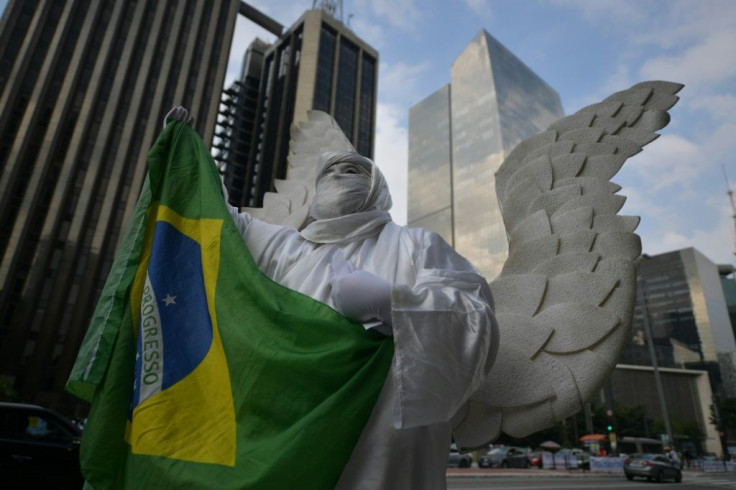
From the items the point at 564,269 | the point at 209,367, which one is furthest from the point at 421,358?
the point at 564,269

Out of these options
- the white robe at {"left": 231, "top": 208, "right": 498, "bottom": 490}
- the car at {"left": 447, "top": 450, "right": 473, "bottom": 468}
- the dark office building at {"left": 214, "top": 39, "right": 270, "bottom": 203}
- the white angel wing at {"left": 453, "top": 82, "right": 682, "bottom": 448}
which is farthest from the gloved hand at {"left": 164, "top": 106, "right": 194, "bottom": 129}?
the dark office building at {"left": 214, "top": 39, "right": 270, "bottom": 203}

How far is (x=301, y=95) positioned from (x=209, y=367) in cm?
5573

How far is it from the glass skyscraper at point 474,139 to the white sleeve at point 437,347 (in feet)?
173

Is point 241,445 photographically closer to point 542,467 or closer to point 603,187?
point 603,187

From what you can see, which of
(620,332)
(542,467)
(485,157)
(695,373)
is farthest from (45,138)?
(695,373)

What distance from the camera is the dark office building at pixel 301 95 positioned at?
55875 mm

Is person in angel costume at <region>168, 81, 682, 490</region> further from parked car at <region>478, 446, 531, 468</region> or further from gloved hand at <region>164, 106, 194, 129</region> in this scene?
parked car at <region>478, 446, 531, 468</region>

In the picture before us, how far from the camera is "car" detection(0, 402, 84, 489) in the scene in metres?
4.66

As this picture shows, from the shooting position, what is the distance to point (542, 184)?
3006 mm

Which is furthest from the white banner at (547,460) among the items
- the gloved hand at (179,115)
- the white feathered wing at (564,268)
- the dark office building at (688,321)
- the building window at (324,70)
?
the dark office building at (688,321)

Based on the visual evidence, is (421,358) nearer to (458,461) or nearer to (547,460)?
(458,461)

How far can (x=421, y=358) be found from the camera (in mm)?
1630

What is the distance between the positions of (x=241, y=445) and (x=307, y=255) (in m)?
0.98

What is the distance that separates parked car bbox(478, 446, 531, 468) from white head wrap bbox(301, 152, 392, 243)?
23.3 metres
